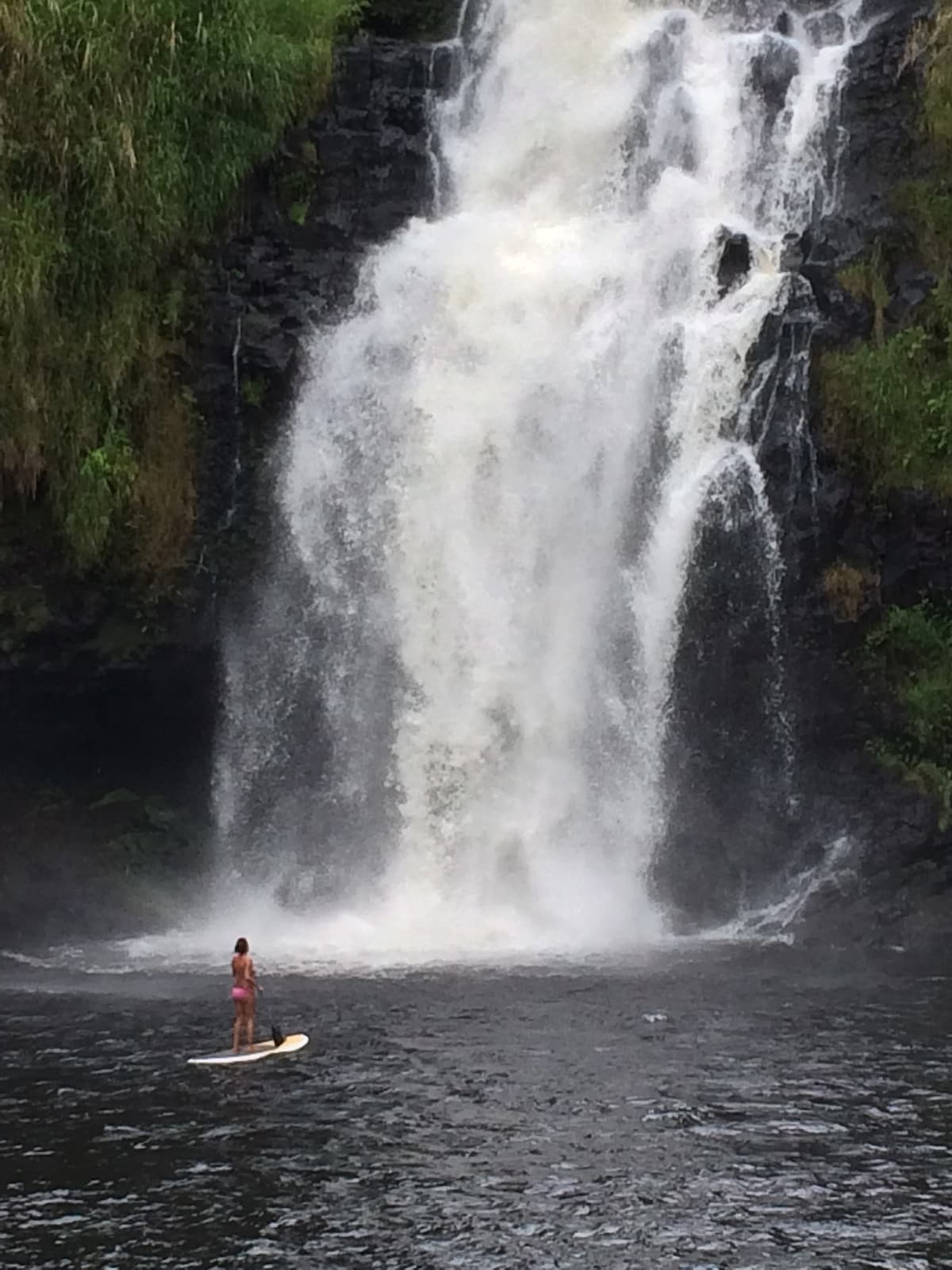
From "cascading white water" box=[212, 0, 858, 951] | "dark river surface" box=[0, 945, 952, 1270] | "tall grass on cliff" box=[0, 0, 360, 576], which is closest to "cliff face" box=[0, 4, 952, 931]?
"cascading white water" box=[212, 0, 858, 951]

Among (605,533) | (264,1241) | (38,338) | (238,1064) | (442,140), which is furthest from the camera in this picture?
(442,140)

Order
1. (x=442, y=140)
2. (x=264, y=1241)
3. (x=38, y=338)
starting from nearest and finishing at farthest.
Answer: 1. (x=264, y=1241)
2. (x=38, y=338)
3. (x=442, y=140)

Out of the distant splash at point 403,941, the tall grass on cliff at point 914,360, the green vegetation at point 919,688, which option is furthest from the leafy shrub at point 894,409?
the distant splash at point 403,941

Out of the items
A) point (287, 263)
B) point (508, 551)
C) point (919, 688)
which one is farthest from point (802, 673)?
point (287, 263)

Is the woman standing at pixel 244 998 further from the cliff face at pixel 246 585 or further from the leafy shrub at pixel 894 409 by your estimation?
the leafy shrub at pixel 894 409

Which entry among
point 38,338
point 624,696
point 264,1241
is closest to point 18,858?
point 38,338

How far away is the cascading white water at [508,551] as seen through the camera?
19703 millimetres

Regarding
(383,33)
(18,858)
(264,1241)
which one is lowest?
(264,1241)

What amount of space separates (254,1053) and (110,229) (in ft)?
34.1

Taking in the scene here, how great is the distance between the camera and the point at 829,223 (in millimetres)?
20797

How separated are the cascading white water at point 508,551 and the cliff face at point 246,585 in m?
0.44

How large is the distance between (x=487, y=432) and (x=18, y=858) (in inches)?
304

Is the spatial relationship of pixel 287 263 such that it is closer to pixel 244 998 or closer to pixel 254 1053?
pixel 244 998

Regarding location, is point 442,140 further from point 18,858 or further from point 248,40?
point 18,858
